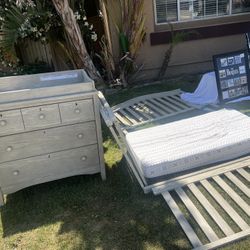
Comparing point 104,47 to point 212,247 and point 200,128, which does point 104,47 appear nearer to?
point 200,128

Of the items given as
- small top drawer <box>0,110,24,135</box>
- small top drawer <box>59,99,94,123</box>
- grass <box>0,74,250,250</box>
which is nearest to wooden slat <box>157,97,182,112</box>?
grass <box>0,74,250,250</box>

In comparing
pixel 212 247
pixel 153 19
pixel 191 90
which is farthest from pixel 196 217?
pixel 153 19

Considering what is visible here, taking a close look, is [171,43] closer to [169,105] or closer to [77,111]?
[169,105]

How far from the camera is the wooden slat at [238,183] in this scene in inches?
111

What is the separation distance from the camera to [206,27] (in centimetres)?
641

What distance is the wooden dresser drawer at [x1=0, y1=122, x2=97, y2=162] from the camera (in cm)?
290

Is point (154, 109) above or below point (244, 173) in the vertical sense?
above

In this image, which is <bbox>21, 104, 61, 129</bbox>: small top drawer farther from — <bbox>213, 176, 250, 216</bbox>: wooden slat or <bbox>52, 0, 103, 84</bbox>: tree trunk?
<bbox>52, 0, 103, 84</bbox>: tree trunk

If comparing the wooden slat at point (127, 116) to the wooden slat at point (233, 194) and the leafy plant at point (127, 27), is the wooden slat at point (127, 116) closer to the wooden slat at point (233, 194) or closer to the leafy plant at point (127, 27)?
the leafy plant at point (127, 27)

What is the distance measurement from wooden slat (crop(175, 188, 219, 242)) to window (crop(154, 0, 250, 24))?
4.42 metres

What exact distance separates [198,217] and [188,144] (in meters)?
0.83

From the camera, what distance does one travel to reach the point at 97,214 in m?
2.84

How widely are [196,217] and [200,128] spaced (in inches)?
46.6

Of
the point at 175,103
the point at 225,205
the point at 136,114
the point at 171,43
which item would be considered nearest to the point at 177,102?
the point at 175,103
